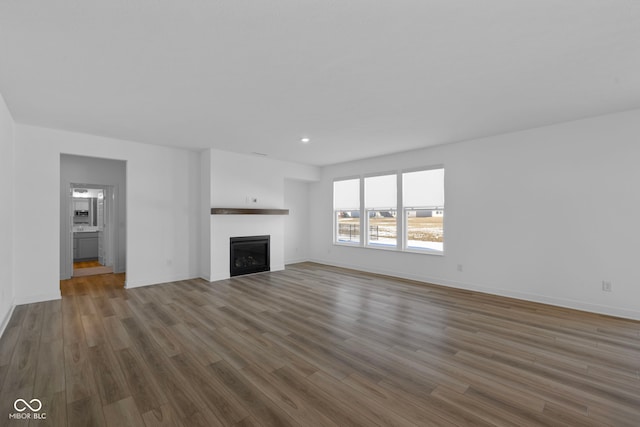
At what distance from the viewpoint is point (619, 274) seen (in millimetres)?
3799

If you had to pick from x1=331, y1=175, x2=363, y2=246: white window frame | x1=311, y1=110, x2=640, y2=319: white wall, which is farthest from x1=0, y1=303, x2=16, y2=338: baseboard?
x1=311, y1=110, x2=640, y2=319: white wall

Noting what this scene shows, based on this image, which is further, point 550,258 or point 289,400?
point 550,258

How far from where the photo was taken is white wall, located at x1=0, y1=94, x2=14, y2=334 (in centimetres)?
337

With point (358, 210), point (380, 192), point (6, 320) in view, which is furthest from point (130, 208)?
point (380, 192)

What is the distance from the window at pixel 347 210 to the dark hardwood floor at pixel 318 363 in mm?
3099

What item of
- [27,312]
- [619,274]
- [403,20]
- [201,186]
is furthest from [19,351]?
[619,274]

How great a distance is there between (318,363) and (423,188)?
14.2 ft

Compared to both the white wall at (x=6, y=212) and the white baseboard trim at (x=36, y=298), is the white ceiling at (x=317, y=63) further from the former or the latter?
the white baseboard trim at (x=36, y=298)

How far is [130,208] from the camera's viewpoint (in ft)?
17.5

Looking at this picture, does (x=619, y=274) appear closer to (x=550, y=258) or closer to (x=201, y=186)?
(x=550, y=258)

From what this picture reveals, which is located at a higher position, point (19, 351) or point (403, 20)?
point (403, 20)

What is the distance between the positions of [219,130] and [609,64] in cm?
468

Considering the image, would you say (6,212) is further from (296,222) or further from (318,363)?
(296,222)

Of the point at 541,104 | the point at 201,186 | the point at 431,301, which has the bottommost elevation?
the point at 431,301
